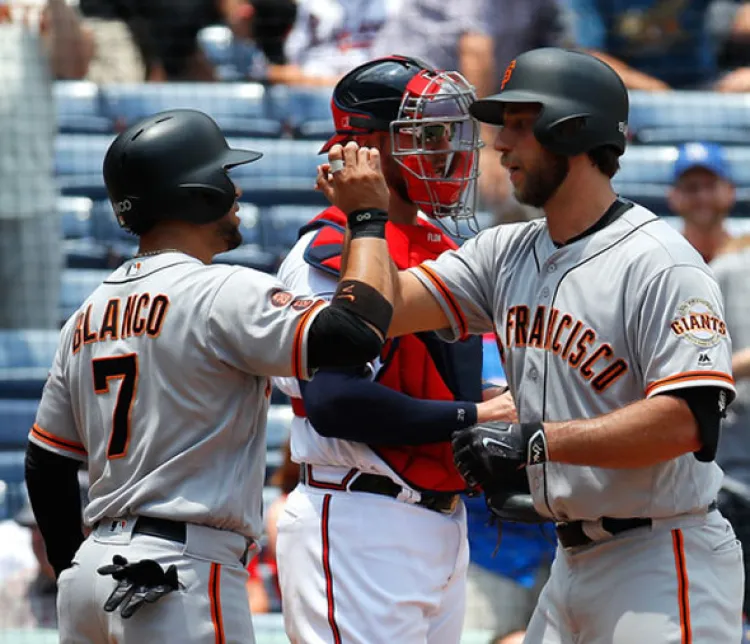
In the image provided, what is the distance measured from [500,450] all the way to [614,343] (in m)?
0.30

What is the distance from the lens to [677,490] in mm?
2680

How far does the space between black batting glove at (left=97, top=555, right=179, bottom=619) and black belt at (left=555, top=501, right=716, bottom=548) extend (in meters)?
0.75

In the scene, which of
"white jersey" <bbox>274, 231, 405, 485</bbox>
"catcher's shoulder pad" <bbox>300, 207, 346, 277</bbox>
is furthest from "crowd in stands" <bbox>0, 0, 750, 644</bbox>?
"catcher's shoulder pad" <bbox>300, 207, 346, 277</bbox>

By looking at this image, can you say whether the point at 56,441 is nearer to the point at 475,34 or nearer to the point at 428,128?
the point at 428,128

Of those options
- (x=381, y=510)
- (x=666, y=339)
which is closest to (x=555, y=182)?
(x=666, y=339)

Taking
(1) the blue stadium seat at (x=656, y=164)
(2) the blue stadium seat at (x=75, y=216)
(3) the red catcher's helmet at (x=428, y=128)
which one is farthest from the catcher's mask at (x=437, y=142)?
(1) the blue stadium seat at (x=656, y=164)

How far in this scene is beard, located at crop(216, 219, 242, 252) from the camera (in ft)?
9.45

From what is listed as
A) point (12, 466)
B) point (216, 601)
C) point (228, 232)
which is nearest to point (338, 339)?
point (228, 232)

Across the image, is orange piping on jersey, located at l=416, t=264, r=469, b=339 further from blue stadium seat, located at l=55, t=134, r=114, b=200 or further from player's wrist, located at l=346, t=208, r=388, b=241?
blue stadium seat, located at l=55, t=134, r=114, b=200

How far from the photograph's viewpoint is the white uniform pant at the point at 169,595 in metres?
2.63

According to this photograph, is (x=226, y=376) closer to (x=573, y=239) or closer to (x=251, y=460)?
(x=251, y=460)

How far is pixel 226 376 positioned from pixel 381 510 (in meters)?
0.62

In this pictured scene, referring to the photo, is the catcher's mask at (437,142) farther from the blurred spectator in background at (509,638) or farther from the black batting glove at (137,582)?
the blurred spectator in background at (509,638)

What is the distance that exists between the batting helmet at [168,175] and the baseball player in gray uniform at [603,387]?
43 centimetres
